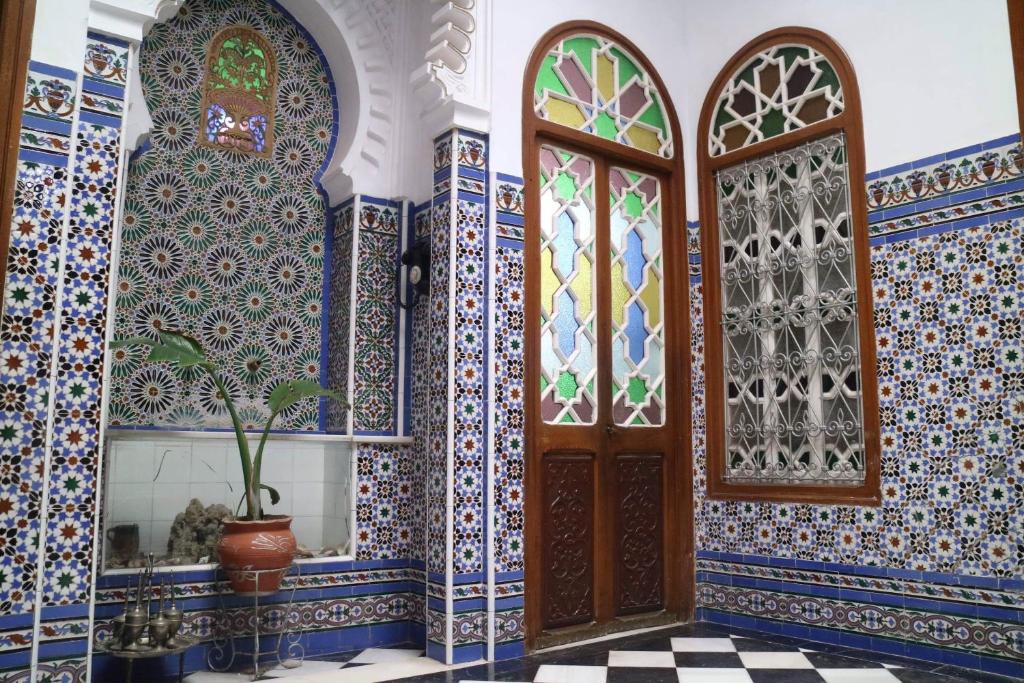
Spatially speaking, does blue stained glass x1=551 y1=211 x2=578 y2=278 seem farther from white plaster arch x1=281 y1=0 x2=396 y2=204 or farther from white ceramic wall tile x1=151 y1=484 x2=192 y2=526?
Answer: white ceramic wall tile x1=151 y1=484 x2=192 y2=526

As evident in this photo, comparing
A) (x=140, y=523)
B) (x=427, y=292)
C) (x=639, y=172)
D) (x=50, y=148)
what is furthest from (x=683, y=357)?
(x=50, y=148)

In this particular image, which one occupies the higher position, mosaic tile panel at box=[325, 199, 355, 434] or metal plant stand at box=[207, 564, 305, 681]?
mosaic tile panel at box=[325, 199, 355, 434]

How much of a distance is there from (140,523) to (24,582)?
2.86ft

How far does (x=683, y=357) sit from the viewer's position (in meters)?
4.81

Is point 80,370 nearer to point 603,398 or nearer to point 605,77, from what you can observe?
point 603,398

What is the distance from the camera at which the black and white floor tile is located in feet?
11.5

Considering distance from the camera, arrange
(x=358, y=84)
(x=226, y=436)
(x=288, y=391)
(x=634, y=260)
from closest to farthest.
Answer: (x=288, y=391) → (x=226, y=436) → (x=358, y=84) → (x=634, y=260)

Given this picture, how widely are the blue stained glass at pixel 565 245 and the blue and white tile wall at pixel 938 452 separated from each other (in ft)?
4.92

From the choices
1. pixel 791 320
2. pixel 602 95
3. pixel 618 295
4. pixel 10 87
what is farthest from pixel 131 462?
pixel 791 320

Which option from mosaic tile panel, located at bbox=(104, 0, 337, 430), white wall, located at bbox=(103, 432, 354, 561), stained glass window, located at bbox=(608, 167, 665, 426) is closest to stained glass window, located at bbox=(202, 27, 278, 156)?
mosaic tile panel, located at bbox=(104, 0, 337, 430)

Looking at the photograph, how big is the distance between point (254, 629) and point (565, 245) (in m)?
2.39

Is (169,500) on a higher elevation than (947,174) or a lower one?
lower

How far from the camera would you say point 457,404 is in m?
3.89

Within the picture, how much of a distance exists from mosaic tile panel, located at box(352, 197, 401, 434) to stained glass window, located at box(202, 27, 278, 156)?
66cm
